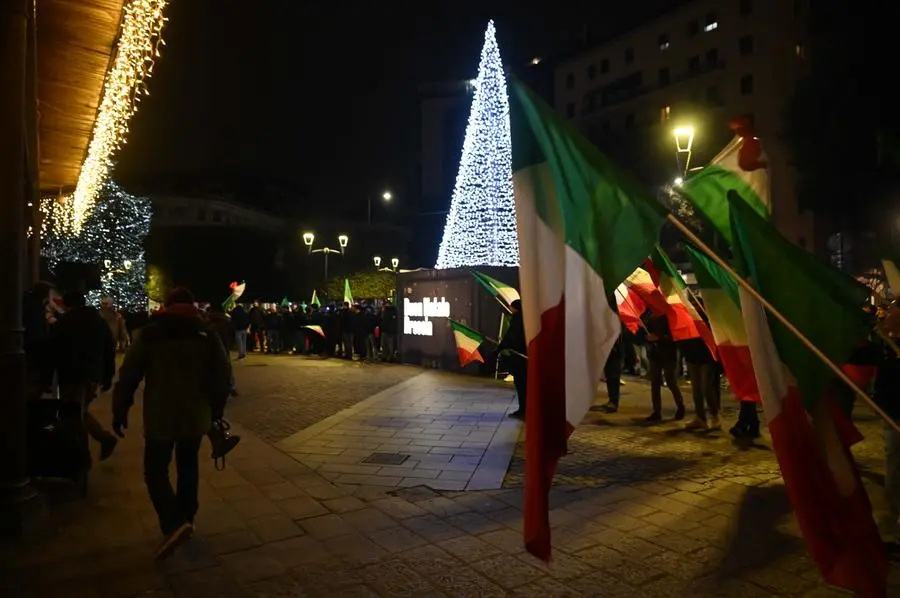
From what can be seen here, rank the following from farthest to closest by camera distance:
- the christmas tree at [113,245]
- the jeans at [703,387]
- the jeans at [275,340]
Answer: the christmas tree at [113,245] < the jeans at [275,340] < the jeans at [703,387]

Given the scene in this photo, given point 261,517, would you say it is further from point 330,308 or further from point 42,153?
point 330,308

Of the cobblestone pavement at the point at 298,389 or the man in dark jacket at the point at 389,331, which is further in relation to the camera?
the man in dark jacket at the point at 389,331

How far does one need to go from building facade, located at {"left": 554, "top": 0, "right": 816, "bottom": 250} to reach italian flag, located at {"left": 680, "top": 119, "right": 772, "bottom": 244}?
37901 mm

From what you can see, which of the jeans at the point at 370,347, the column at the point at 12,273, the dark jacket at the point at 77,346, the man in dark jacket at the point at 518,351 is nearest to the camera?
the column at the point at 12,273

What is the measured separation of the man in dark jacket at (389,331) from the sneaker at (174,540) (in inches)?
578

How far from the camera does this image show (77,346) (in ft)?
21.3

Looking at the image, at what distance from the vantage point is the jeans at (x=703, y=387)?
9141 mm

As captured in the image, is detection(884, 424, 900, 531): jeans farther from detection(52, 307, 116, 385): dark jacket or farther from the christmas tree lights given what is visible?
the christmas tree lights

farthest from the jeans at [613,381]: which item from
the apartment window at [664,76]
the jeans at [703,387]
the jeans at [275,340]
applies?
the apartment window at [664,76]

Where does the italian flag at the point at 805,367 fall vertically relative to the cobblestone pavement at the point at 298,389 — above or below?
above

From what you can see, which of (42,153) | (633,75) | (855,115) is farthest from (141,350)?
(633,75)

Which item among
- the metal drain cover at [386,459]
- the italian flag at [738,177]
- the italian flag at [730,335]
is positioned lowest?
the metal drain cover at [386,459]

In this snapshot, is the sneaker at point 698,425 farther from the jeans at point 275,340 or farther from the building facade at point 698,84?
the building facade at point 698,84

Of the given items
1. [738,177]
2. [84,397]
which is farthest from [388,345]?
[738,177]
